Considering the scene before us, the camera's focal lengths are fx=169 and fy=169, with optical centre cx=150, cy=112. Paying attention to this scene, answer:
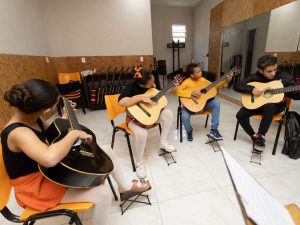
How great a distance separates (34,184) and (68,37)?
4.17 m

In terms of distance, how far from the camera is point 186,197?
1.38 meters

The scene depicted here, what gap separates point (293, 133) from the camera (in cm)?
171

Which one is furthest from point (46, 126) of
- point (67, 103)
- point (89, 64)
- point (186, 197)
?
point (89, 64)

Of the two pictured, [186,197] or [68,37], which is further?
[68,37]

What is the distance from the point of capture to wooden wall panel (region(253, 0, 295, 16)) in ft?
8.25

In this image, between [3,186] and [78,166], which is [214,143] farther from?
[3,186]

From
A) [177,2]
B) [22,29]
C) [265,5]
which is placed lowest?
[22,29]

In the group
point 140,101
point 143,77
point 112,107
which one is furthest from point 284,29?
point 112,107

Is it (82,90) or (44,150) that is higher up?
(44,150)

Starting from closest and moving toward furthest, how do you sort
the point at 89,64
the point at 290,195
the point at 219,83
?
the point at 290,195, the point at 219,83, the point at 89,64

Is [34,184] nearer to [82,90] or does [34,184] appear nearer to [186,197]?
[186,197]

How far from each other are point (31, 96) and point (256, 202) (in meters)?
0.93

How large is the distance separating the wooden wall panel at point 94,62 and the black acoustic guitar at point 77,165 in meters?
3.59

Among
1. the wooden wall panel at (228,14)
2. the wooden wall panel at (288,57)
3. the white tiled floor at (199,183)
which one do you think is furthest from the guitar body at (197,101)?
the wooden wall panel at (228,14)
